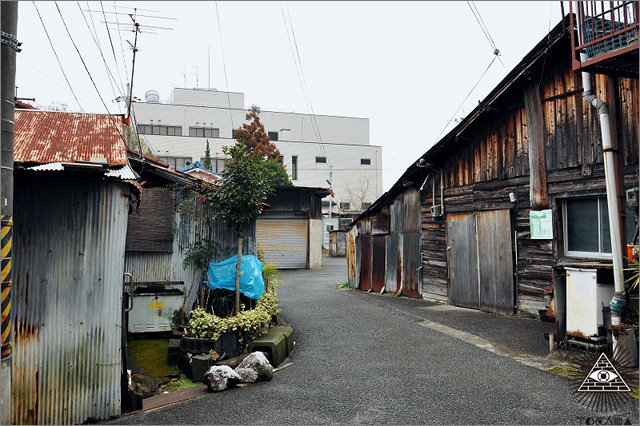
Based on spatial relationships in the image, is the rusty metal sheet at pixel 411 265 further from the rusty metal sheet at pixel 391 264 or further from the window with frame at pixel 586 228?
the window with frame at pixel 586 228

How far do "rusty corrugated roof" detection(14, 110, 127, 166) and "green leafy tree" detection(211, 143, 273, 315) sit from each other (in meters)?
2.33

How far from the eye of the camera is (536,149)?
10.2 metres

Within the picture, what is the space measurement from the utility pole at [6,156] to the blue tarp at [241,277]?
5.41 meters

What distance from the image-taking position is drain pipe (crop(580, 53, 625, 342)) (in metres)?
6.51

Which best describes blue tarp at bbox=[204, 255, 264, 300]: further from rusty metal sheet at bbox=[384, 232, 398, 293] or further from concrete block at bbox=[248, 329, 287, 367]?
rusty metal sheet at bbox=[384, 232, 398, 293]

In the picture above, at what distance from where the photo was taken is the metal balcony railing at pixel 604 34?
6668mm

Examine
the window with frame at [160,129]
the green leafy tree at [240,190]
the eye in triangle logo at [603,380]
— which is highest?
the window with frame at [160,129]

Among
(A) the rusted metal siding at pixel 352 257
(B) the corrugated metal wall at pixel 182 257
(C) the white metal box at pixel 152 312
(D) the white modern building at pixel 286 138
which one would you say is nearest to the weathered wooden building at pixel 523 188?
(A) the rusted metal siding at pixel 352 257

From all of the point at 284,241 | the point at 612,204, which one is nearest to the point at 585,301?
the point at 612,204

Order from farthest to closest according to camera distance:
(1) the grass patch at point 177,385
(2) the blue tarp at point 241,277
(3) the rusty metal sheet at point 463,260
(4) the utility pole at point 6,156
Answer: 1. (3) the rusty metal sheet at point 463,260
2. (2) the blue tarp at point 241,277
3. (1) the grass patch at point 177,385
4. (4) the utility pole at point 6,156

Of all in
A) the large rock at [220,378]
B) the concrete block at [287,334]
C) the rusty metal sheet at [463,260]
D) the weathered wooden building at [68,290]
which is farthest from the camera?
the rusty metal sheet at [463,260]

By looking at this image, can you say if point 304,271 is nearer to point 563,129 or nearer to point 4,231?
A: point 563,129

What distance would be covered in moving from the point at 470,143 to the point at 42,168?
34.0ft

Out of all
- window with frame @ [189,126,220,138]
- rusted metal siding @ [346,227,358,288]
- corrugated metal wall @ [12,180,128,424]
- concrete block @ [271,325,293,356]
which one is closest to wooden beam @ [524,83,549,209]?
concrete block @ [271,325,293,356]
